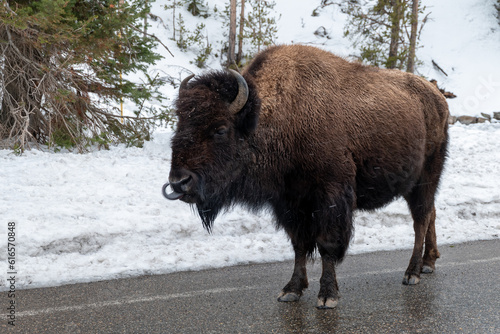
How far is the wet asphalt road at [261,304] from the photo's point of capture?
11.5 ft

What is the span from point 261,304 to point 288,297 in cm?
28

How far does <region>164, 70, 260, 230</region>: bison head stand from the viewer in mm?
3727

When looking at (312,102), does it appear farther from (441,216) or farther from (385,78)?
(441,216)

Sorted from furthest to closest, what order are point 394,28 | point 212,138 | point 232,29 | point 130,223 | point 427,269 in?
point 232,29, point 394,28, point 130,223, point 427,269, point 212,138

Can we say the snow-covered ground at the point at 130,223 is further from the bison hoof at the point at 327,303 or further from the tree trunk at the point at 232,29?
the tree trunk at the point at 232,29

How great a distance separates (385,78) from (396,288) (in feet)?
7.27

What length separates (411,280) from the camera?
4824 mm

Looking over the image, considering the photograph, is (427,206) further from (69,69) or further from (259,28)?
(259,28)

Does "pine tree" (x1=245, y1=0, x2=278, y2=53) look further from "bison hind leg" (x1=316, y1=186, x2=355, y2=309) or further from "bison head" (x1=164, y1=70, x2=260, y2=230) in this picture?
"bison hind leg" (x1=316, y1=186, x2=355, y2=309)

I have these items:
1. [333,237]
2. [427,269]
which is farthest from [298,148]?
[427,269]

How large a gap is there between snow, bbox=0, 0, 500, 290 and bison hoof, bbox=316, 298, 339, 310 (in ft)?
3.09

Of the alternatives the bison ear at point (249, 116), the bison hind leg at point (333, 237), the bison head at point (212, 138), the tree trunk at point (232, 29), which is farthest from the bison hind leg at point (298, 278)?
the tree trunk at point (232, 29)

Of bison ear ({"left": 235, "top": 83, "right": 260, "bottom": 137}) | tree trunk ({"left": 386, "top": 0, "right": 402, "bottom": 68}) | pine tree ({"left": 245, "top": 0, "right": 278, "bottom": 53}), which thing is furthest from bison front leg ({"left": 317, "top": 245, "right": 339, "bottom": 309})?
tree trunk ({"left": 386, "top": 0, "right": 402, "bottom": 68})

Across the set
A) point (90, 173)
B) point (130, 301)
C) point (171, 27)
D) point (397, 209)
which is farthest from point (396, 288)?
point (171, 27)
